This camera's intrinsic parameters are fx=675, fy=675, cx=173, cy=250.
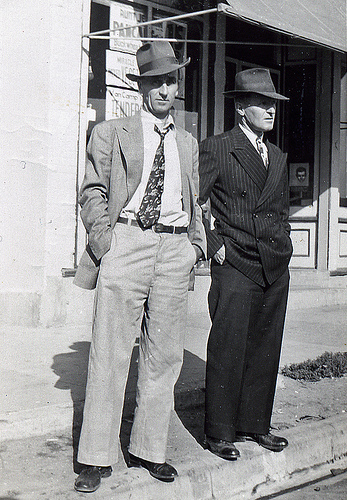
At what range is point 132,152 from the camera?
3.42 meters

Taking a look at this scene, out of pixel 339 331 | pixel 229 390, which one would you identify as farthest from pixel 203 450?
pixel 339 331

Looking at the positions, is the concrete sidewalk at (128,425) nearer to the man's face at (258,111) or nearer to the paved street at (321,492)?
the paved street at (321,492)

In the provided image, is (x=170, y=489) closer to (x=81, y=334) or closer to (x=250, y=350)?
(x=250, y=350)

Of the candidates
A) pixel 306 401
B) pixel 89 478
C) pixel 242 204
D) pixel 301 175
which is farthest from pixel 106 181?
pixel 301 175

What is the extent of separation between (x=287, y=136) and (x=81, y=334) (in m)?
6.45

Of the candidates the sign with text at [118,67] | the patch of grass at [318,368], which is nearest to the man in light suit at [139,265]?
the patch of grass at [318,368]

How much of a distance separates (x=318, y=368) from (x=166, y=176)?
10.1ft

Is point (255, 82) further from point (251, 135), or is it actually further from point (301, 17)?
point (301, 17)

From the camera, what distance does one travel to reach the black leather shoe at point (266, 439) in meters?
4.08

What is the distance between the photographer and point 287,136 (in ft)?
39.1

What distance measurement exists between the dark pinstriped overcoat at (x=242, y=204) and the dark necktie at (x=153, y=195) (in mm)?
489

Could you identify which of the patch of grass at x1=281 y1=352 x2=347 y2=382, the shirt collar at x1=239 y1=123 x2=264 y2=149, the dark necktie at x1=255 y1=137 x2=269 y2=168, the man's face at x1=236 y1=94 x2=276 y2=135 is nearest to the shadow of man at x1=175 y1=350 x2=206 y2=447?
the patch of grass at x1=281 y1=352 x2=347 y2=382

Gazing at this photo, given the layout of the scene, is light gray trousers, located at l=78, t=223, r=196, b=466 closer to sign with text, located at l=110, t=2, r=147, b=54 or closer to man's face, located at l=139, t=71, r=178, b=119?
man's face, located at l=139, t=71, r=178, b=119

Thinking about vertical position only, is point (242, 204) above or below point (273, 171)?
below
